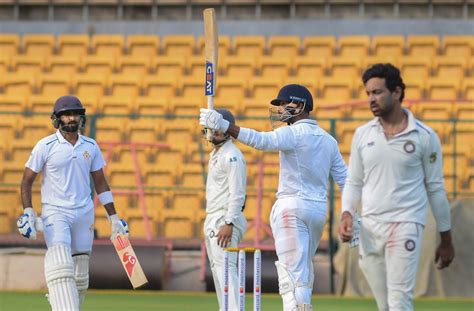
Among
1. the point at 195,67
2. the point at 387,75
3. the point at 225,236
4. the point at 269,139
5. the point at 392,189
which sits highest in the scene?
the point at 195,67

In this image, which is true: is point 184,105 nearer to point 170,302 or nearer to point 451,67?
point 451,67

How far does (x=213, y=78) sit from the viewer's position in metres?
9.05

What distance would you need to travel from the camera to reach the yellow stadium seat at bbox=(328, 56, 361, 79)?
20.1 metres

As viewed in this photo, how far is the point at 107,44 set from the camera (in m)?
21.5

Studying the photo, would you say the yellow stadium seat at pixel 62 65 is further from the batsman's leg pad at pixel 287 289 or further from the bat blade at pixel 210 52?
the batsman's leg pad at pixel 287 289

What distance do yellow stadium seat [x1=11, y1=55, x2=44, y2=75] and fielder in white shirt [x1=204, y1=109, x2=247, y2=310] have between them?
1090 centimetres

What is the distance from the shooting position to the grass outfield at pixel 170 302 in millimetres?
13477

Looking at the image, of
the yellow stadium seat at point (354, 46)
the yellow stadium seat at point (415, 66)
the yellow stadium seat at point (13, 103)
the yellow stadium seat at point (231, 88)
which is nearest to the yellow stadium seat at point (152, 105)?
the yellow stadium seat at point (231, 88)

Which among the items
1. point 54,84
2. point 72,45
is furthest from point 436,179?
point 72,45

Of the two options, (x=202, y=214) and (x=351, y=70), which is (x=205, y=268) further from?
(x=351, y=70)

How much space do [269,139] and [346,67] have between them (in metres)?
12.0

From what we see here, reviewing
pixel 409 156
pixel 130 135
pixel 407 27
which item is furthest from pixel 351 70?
pixel 409 156

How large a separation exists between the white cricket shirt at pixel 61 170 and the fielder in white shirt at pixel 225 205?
53.5 inches

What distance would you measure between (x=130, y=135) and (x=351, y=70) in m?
4.18
